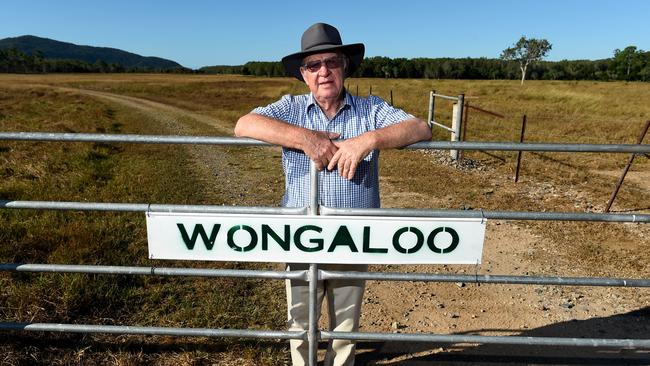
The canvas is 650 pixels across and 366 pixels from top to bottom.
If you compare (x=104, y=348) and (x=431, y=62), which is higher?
(x=431, y=62)

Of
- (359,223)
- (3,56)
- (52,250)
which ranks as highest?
(3,56)

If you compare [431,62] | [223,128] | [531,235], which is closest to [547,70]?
[431,62]

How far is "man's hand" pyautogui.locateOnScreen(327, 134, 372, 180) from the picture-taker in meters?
2.13

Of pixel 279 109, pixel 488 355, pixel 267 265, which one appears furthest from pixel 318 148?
pixel 267 265

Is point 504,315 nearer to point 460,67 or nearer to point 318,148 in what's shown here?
point 318,148

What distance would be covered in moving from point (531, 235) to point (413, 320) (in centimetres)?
282

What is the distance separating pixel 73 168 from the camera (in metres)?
8.91

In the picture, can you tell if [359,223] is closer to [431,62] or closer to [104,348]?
[104,348]

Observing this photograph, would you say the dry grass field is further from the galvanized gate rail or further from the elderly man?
the elderly man

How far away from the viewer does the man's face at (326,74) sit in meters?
2.41

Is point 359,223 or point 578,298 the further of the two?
point 578,298

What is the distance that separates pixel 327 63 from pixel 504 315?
3.03m

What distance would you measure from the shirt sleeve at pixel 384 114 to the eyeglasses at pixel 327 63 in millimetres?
266

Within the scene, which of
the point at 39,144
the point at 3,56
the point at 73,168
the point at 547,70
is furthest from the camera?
the point at 3,56
